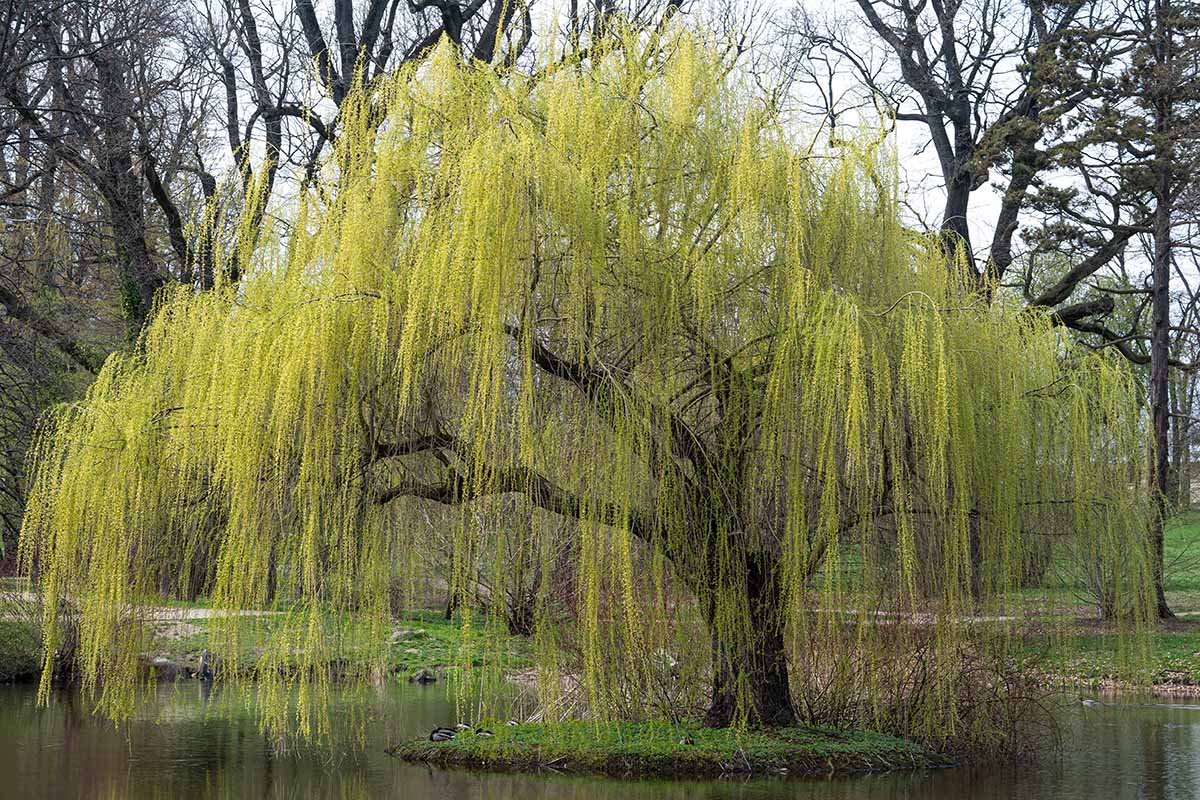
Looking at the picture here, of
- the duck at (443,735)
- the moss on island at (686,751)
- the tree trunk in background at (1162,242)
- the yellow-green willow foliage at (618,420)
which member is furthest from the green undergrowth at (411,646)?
the tree trunk in background at (1162,242)

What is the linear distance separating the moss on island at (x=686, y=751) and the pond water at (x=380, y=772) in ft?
0.51

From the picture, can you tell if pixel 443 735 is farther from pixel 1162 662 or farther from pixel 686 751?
pixel 1162 662

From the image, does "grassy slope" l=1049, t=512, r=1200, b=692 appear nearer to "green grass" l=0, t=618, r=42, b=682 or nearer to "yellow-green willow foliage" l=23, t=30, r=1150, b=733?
"yellow-green willow foliage" l=23, t=30, r=1150, b=733

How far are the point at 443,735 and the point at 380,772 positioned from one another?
26.0 inches

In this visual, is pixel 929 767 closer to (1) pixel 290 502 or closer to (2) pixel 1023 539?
(2) pixel 1023 539

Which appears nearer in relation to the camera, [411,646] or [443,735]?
[443,735]

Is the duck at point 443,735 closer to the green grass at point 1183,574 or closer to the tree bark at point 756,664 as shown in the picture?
the tree bark at point 756,664

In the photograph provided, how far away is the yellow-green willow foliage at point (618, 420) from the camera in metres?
7.43

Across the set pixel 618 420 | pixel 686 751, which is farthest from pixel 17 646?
pixel 618 420

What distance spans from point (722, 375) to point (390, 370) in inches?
83.1

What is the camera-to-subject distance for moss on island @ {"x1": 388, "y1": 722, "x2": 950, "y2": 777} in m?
8.15

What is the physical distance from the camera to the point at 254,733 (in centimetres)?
1059

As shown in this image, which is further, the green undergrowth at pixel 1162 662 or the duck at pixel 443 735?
the green undergrowth at pixel 1162 662

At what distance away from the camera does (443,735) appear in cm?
917
